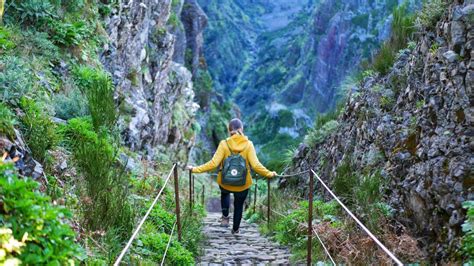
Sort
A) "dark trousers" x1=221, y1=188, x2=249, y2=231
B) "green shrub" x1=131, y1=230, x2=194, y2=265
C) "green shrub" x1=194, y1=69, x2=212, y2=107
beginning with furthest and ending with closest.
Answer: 1. "green shrub" x1=194, y1=69, x2=212, y2=107
2. "dark trousers" x1=221, y1=188, x2=249, y2=231
3. "green shrub" x1=131, y1=230, x2=194, y2=265

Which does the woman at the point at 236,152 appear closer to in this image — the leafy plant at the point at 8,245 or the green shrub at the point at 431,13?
the green shrub at the point at 431,13

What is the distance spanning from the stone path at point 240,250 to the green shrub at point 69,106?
2.67 meters

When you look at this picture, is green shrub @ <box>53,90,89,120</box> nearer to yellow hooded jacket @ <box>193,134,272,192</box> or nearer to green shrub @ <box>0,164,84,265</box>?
→ yellow hooded jacket @ <box>193,134,272,192</box>

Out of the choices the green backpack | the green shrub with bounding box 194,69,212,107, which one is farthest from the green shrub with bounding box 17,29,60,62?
the green shrub with bounding box 194,69,212,107

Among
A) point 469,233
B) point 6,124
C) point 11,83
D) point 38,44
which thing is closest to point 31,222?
point 6,124

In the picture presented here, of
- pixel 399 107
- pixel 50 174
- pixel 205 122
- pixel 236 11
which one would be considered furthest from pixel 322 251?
pixel 236 11

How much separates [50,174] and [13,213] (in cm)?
247

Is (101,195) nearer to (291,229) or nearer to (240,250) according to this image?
(240,250)

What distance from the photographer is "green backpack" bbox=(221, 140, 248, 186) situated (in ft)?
21.6

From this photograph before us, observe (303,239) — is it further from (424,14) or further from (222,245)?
(424,14)

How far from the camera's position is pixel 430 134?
531 cm

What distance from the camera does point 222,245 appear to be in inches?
264

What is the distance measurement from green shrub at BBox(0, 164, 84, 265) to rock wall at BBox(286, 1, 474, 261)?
3444 mm

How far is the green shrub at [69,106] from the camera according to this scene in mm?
6445
